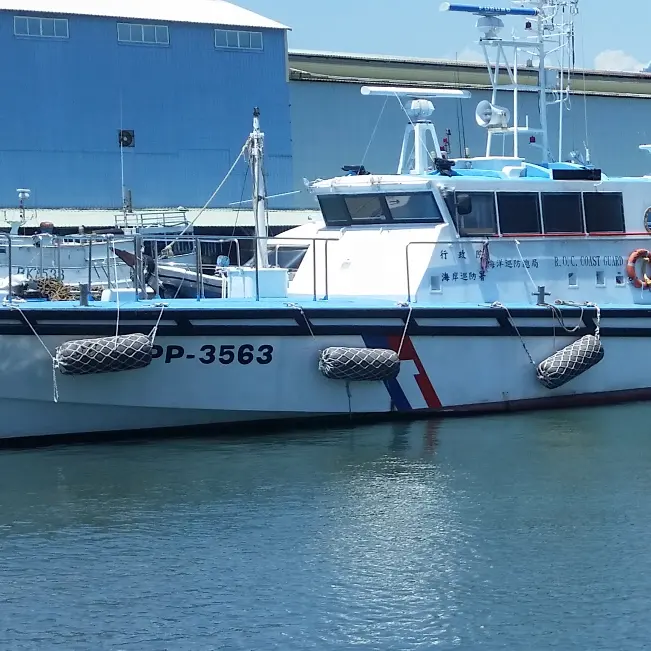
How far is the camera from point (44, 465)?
11055 millimetres

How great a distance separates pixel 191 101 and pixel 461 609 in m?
23.1

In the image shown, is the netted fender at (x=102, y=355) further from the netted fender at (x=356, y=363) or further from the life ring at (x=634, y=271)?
the life ring at (x=634, y=271)

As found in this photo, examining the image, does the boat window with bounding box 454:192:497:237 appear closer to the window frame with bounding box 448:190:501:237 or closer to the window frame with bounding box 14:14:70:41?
the window frame with bounding box 448:190:501:237

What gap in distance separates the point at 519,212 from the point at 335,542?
590cm

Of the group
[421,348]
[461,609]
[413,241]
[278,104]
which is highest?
[278,104]

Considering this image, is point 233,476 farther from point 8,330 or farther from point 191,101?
point 191,101

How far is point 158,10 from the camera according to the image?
1154 inches

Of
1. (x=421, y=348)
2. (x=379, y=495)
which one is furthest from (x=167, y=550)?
(x=421, y=348)

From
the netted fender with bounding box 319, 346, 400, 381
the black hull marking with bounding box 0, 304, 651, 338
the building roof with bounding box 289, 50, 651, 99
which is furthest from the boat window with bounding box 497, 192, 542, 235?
the building roof with bounding box 289, 50, 651, 99

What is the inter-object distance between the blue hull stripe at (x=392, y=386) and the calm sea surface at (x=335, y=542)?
1.24 feet

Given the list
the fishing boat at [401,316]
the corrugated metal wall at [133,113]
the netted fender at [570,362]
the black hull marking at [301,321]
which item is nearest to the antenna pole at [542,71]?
the fishing boat at [401,316]

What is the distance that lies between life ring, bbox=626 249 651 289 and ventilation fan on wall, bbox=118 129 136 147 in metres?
17.0

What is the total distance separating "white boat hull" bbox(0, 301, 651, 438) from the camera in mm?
11375

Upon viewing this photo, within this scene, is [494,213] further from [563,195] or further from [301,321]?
[301,321]
